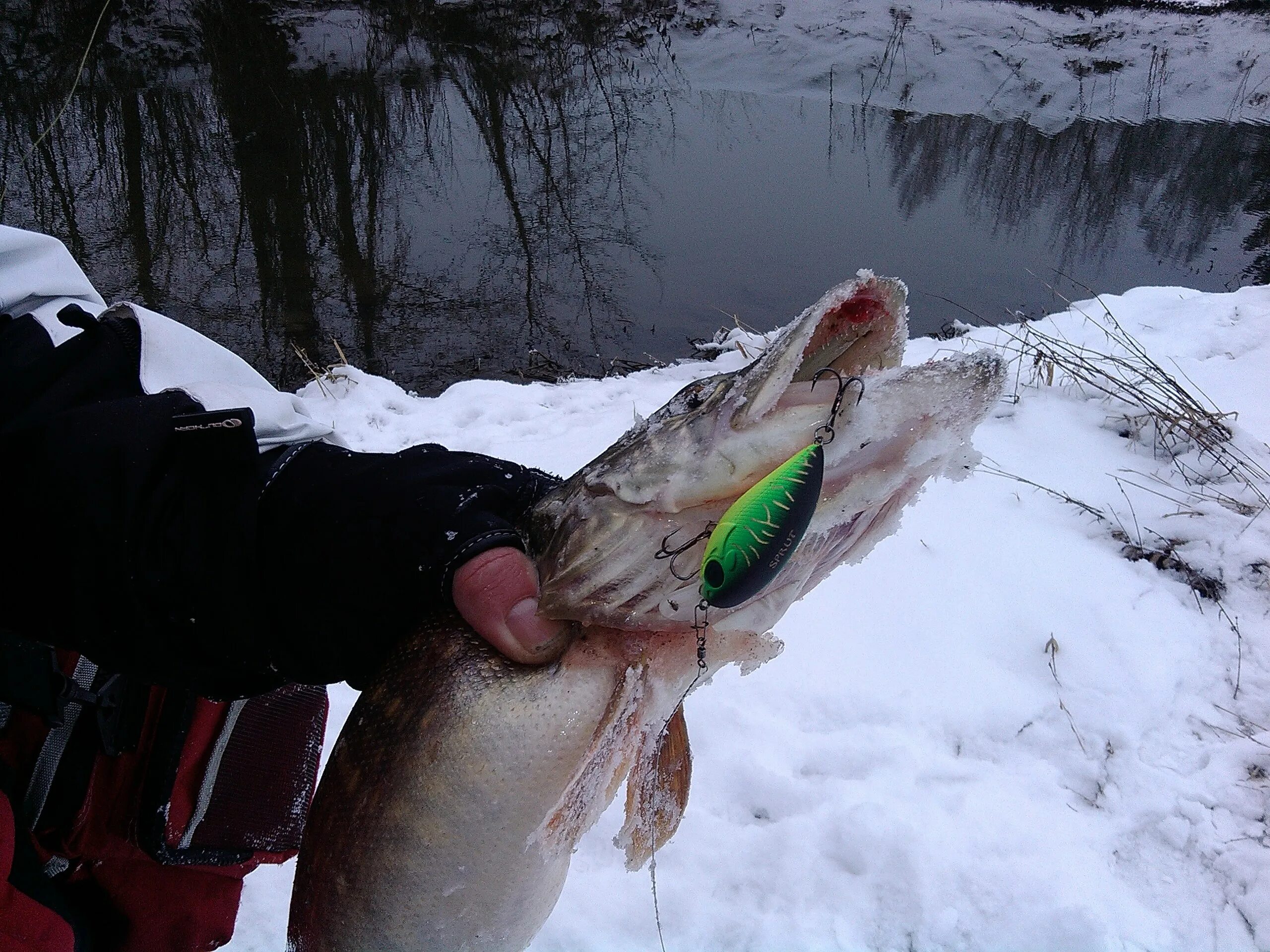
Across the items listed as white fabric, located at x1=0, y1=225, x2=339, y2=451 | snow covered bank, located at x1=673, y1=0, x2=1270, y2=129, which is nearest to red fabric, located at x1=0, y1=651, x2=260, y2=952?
white fabric, located at x1=0, y1=225, x2=339, y2=451

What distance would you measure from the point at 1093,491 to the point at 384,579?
9.42 feet

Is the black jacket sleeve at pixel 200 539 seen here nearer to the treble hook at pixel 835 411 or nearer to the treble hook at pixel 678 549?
the treble hook at pixel 678 549

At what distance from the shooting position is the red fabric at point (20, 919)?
4.00 feet

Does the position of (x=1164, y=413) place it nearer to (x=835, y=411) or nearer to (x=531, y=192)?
(x=835, y=411)

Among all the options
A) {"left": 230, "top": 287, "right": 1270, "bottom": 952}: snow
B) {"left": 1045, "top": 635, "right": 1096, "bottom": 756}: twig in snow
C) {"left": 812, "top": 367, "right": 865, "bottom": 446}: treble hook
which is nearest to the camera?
{"left": 812, "top": 367, "right": 865, "bottom": 446}: treble hook

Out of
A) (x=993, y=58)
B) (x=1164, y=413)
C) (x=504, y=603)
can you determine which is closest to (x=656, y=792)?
(x=504, y=603)

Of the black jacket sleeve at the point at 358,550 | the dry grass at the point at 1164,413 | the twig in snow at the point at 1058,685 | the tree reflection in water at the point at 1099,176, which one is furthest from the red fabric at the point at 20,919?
the tree reflection in water at the point at 1099,176

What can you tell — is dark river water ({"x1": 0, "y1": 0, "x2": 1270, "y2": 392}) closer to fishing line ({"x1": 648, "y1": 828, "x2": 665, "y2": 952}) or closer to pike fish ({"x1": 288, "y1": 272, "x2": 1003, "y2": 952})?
fishing line ({"x1": 648, "y1": 828, "x2": 665, "y2": 952})

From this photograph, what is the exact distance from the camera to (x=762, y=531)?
3.20 ft

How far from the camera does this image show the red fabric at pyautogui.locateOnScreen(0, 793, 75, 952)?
4.00ft

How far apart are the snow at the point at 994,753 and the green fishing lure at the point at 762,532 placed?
4.09ft

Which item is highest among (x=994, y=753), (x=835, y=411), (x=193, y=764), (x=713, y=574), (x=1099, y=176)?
(x=835, y=411)

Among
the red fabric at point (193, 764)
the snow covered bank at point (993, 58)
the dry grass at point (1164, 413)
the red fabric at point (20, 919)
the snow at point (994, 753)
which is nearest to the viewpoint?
the red fabric at point (20, 919)

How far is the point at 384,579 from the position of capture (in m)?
1.29
